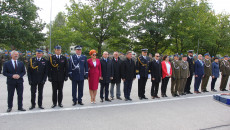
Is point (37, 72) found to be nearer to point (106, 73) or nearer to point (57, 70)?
point (57, 70)

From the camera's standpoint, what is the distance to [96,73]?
7.25 meters

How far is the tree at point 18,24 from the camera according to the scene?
25.9 m

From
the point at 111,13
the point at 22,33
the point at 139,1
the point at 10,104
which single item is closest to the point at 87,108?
the point at 10,104

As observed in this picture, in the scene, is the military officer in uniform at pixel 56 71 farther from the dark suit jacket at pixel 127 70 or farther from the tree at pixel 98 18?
the tree at pixel 98 18

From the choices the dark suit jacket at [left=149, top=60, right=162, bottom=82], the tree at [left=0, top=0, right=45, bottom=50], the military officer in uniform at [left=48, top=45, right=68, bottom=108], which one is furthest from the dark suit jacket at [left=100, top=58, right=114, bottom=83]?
the tree at [left=0, top=0, right=45, bottom=50]

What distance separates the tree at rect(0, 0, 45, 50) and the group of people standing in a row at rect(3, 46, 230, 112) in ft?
73.0

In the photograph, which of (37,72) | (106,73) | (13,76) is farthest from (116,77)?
(13,76)

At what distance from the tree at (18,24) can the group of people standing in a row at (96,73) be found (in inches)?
876

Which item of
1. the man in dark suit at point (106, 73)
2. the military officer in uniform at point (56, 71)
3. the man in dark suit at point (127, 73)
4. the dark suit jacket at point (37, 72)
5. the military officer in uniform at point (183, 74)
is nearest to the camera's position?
the dark suit jacket at point (37, 72)

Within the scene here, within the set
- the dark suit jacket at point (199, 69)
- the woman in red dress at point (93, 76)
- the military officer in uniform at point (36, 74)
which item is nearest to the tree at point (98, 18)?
the dark suit jacket at point (199, 69)

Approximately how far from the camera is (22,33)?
28375 mm

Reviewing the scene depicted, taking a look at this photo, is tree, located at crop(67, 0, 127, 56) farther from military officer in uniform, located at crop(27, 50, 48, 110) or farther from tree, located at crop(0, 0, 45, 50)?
military officer in uniform, located at crop(27, 50, 48, 110)

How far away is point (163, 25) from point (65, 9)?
13744 millimetres

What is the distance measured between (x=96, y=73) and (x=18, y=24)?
2450 centimetres
